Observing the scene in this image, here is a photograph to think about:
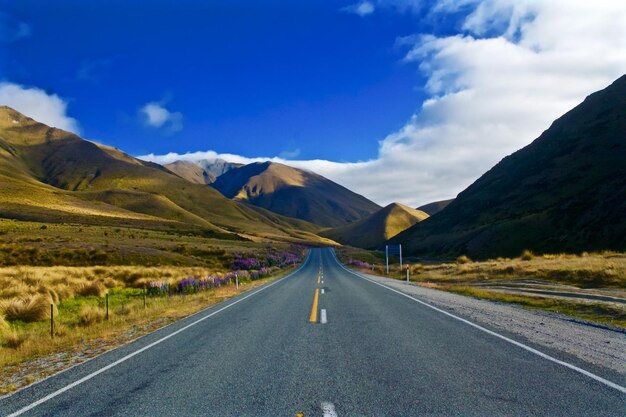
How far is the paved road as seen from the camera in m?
4.99

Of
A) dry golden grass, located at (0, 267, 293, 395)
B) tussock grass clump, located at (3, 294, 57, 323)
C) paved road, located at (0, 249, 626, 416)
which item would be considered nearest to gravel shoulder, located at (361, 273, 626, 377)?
paved road, located at (0, 249, 626, 416)

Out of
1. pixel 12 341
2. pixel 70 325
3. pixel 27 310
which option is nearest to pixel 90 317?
pixel 70 325

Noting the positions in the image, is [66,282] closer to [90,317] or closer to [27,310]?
[27,310]

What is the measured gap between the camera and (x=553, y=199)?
78562mm

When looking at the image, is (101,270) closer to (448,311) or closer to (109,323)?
(109,323)

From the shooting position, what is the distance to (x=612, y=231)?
5353cm

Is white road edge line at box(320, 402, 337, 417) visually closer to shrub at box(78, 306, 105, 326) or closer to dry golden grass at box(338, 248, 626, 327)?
dry golden grass at box(338, 248, 626, 327)

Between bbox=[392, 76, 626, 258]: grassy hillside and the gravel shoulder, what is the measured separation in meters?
47.8

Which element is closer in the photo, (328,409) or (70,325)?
(328,409)

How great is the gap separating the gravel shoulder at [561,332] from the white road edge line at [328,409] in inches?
176

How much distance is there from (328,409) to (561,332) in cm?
726

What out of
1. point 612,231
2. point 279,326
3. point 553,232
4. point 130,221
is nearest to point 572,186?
point 553,232

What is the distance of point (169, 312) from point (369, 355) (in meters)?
10.1

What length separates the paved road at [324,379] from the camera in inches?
197
